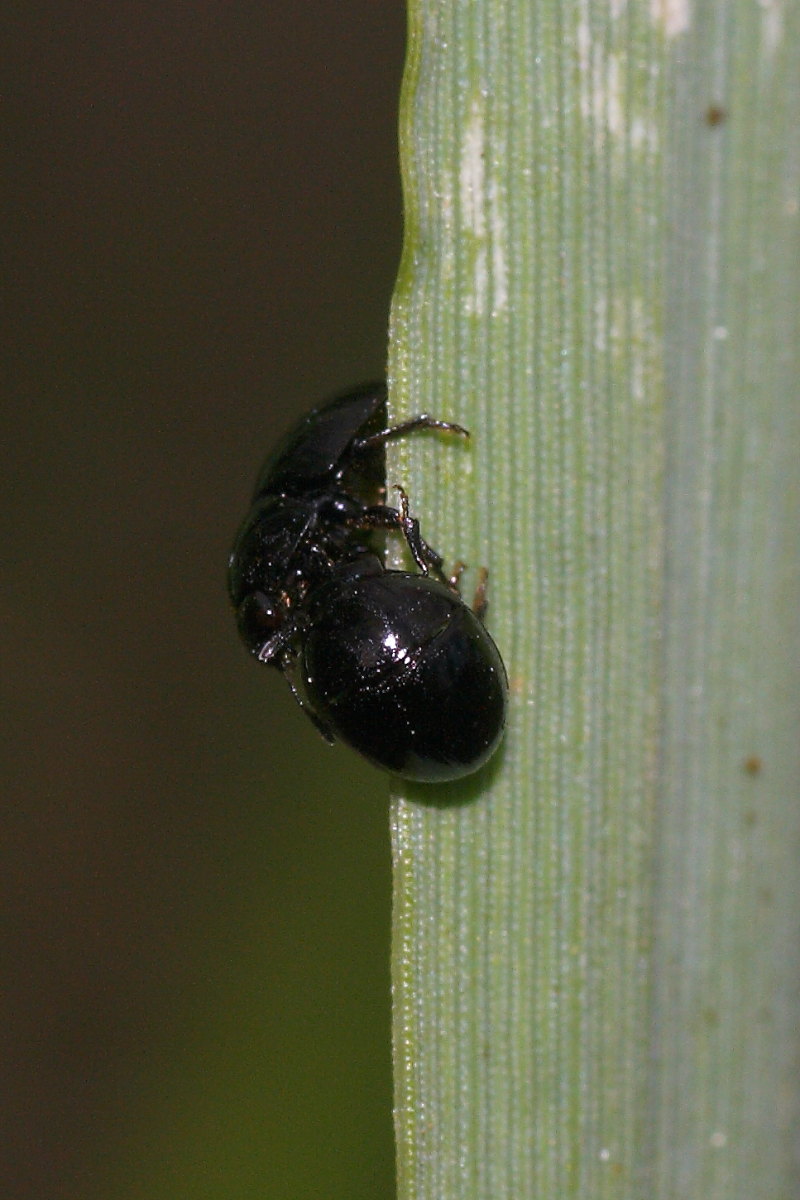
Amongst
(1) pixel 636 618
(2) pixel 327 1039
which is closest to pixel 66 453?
(2) pixel 327 1039

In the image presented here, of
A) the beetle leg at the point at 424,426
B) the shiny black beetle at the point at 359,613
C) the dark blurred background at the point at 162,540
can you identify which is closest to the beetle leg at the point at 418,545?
the shiny black beetle at the point at 359,613

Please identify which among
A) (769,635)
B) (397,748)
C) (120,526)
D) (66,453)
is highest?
(66,453)

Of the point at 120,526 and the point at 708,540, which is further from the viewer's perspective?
the point at 120,526

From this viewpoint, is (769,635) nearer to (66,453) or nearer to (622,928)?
(622,928)

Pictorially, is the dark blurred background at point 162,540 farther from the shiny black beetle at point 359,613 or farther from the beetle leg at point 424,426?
the beetle leg at point 424,426

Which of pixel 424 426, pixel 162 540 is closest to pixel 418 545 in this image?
pixel 424 426

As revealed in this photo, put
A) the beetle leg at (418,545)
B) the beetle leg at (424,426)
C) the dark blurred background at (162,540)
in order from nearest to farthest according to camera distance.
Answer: the beetle leg at (424,426) < the beetle leg at (418,545) < the dark blurred background at (162,540)
